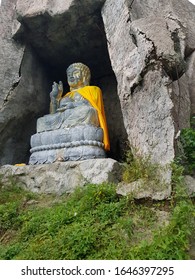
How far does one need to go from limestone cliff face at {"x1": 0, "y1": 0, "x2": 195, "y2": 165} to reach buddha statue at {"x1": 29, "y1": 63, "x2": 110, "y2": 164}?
0.61 meters

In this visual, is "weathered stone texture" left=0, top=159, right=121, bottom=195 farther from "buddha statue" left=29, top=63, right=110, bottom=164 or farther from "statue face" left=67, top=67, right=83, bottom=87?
"statue face" left=67, top=67, right=83, bottom=87

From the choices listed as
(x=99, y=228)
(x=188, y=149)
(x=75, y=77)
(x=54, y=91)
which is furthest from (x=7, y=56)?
(x=99, y=228)

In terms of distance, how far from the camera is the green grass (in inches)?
118

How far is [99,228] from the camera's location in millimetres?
3449

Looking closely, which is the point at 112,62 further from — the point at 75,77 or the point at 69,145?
the point at 75,77

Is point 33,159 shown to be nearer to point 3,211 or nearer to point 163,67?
point 3,211

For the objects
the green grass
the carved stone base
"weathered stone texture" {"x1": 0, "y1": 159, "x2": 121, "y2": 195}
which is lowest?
the green grass

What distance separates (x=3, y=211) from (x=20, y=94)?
2.94 meters

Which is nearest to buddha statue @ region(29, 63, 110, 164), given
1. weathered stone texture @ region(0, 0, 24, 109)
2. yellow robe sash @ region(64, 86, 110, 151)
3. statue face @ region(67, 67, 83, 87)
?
yellow robe sash @ region(64, 86, 110, 151)

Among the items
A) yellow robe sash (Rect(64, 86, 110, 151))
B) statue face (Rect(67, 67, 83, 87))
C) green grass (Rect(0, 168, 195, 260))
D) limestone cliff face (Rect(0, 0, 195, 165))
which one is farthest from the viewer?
statue face (Rect(67, 67, 83, 87))

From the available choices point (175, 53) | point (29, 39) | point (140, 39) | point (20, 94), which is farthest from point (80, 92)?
point (175, 53)

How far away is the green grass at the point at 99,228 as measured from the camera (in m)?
3.01

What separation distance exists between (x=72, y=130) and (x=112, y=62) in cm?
130

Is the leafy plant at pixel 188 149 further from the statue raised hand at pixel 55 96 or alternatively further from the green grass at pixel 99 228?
the statue raised hand at pixel 55 96
